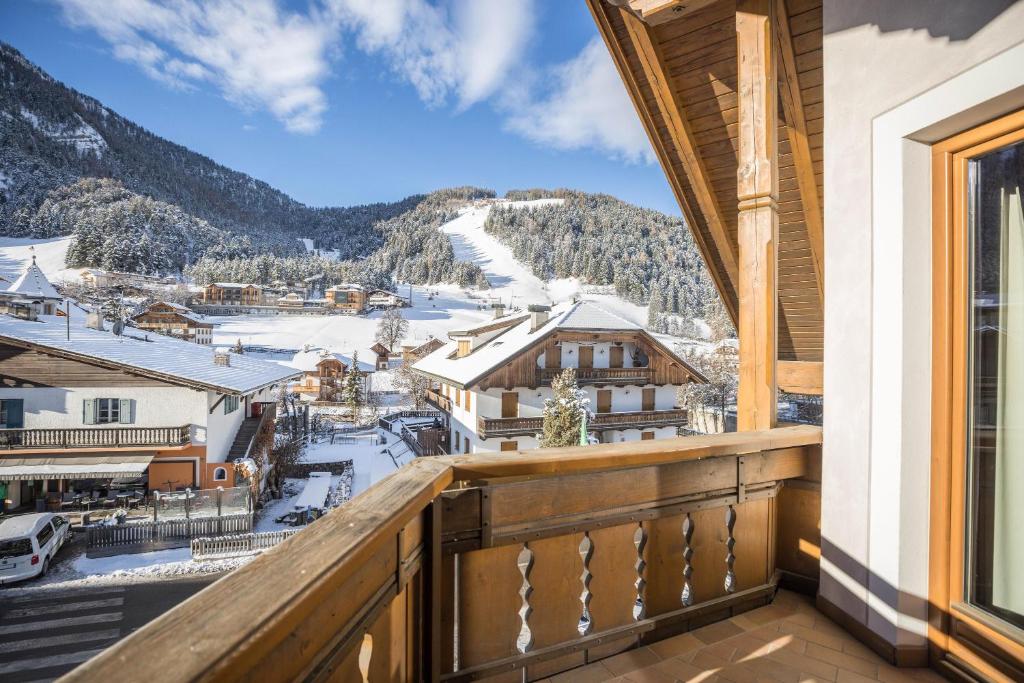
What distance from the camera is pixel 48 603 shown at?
873cm

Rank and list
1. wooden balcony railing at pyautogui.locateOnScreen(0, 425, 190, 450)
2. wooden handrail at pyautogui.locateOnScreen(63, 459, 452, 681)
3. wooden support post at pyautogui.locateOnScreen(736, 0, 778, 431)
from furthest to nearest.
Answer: wooden balcony railing at pyautogui.locateOnScreen(0, 425, 190, 450) → wooden support post at pyautogui.locateOnScreen(736, 0, 778, 431) → wooden handrail at pyautogui.locateOnScreen(63, 459, 452, 681)

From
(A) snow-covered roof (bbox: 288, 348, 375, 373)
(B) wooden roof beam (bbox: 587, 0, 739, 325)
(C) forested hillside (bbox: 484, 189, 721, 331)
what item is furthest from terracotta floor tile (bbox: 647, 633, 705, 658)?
(C) forested hillside (bbox: 484, 189, 721, 331)

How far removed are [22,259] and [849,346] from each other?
8347cm

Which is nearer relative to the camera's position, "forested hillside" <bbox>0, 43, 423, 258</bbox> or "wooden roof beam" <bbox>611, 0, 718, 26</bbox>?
"wooden roof beam" <bbox>611, 0, 718, 26</bbox>

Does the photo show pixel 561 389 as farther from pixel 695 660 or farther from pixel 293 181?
pixel 293 181

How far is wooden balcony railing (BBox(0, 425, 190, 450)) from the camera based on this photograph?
12.1m

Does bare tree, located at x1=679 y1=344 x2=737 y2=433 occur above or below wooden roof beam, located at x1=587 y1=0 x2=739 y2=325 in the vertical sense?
below

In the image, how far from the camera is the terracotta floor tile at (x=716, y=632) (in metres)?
2.01

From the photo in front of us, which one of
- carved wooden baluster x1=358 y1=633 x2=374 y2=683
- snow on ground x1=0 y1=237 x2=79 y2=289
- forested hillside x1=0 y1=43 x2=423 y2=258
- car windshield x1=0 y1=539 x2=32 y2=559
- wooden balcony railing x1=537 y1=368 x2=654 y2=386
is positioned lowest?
car windshield x1=0 y1=539 x2=32 y2=559

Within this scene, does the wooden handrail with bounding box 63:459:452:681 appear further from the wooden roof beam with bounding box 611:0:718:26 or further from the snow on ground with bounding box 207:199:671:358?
the snow on ground with bounding box 207:199:671:358

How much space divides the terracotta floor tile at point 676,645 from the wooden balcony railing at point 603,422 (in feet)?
40.8

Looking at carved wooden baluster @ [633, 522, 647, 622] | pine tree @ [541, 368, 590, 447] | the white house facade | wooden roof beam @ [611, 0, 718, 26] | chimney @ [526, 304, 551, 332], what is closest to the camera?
carved wooden baluster @ [633, 522, 647, 622]

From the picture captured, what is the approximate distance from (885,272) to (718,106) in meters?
2.68

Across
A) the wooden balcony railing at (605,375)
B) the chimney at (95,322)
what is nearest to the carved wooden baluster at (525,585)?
the wooden balcony railing at (605,375)
